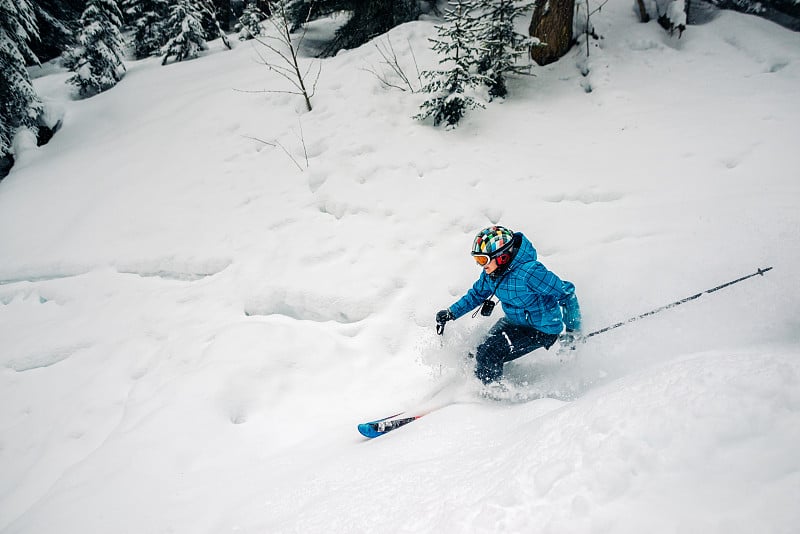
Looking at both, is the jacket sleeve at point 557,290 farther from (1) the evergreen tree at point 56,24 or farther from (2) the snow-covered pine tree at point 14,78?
(1) the evergreen tree at point 56,24

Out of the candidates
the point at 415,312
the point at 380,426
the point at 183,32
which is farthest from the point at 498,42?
the point at 183,32

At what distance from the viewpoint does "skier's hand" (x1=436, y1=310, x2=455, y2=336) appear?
4.29m

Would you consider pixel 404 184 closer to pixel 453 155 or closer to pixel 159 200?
Answer: pixel 453 155

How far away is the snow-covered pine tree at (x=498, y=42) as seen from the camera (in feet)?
22.6

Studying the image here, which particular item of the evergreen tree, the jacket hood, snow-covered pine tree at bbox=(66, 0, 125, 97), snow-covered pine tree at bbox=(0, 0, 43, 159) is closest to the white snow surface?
the jacket hood

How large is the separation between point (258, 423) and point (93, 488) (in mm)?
1548

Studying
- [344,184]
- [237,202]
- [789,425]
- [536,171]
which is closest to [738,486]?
[789,425]

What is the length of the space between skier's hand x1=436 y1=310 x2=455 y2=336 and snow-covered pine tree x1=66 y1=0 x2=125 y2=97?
53.4ft

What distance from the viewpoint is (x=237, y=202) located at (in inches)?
289

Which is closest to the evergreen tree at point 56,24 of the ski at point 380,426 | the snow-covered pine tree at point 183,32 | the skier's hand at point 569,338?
the snow-covered pine tree at point 183,32

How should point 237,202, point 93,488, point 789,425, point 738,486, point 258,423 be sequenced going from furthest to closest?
point 237,202, point 258,423, point 93,488, point 789,425, point 738,486

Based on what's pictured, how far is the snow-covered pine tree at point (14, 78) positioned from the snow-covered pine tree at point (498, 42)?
12.5 metres

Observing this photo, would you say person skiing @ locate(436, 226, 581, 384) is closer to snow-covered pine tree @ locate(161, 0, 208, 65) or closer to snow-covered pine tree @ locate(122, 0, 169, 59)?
snow-covered pine tree @ locate(161, 0, 208, 65)

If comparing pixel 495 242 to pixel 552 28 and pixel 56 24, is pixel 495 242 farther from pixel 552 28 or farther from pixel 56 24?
pixel 56 24
